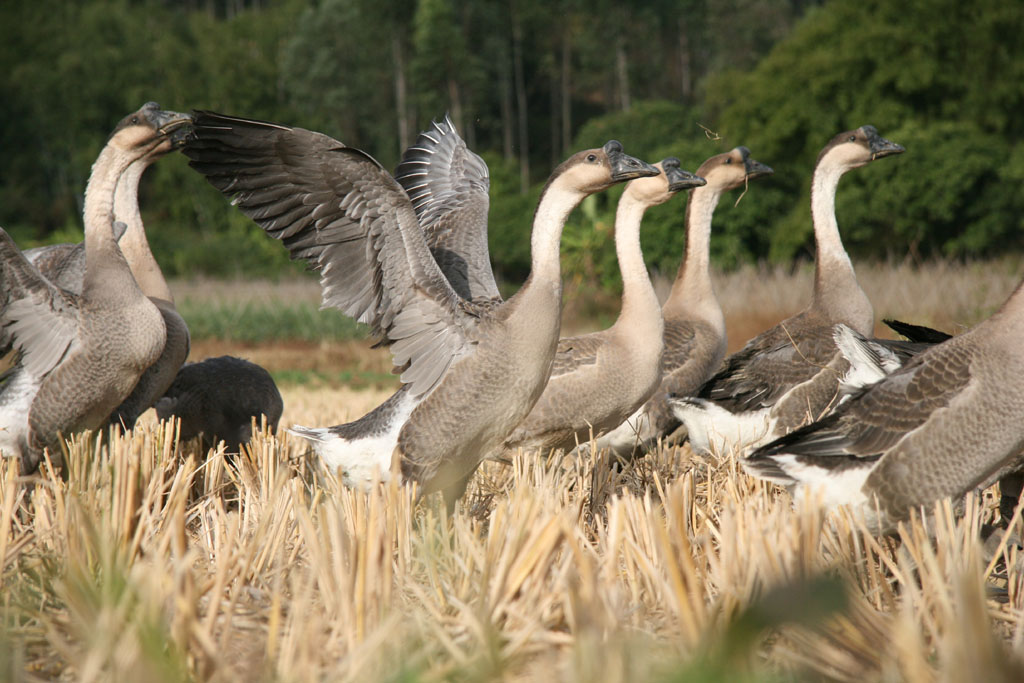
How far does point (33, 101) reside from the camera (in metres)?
48.8

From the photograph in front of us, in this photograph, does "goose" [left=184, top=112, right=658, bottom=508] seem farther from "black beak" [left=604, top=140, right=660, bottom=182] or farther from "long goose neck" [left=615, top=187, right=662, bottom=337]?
"long goose neck" [left=615, top=187, right=662, bottom=337]

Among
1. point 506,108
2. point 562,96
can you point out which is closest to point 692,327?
point 506,108

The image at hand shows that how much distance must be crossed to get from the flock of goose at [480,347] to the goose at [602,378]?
14 mm

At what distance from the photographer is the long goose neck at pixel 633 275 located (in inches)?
223

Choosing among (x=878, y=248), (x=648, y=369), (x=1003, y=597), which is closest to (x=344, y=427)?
(x=648, y=369)

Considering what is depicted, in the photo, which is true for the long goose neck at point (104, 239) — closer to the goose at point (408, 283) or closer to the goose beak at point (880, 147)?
the goose at point (408, 283)

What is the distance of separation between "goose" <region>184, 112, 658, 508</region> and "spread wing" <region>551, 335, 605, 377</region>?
1.20 metres

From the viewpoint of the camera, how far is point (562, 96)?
5497 cm

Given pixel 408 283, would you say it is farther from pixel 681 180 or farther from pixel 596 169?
pixel 681 180

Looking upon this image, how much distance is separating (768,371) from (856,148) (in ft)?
6.43

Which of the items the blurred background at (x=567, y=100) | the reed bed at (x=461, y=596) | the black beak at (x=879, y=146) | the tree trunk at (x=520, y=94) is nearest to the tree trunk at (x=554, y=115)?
the blurred background at (x=567, y=100)

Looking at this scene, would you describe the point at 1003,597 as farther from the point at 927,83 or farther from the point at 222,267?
the point at 222,267

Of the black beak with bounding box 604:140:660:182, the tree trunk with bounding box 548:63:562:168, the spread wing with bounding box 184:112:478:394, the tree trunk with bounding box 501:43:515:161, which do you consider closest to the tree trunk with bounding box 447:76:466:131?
the tree trunk with bounding box 501:43:515:161

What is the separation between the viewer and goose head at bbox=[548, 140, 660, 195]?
14.1ft
